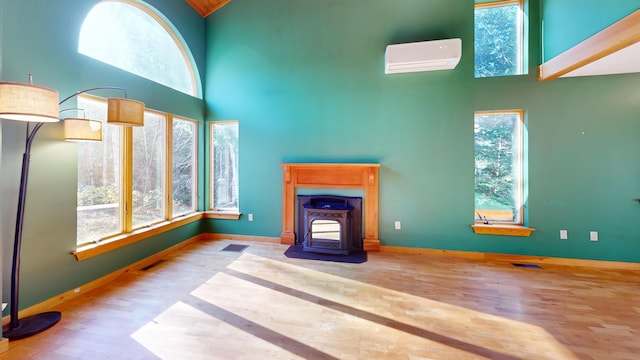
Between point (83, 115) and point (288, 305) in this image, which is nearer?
point (288, 305)

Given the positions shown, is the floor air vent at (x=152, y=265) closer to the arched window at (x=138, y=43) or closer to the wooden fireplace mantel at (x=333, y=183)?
the wooden fireplace mantel at (x=333, y=183)

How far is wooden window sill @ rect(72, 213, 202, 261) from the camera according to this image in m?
2.64

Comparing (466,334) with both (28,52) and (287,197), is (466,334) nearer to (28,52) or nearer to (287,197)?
(287,197)

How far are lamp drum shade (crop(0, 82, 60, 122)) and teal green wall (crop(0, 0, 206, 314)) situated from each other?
0.67 metres

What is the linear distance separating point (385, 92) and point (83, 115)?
366 centimetres

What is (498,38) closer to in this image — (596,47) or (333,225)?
(596,47)

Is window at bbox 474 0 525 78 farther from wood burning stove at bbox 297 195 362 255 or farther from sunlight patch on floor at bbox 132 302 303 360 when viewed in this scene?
sunlight patch on floor at bbox 132 302 303 360

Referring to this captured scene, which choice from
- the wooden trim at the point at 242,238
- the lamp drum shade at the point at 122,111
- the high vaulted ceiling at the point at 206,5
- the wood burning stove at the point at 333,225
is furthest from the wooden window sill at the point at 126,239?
the high vaulted ceiling at the point at 206,5

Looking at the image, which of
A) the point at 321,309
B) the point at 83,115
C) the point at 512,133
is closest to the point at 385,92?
the point at 512,133

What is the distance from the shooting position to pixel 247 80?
4.36m

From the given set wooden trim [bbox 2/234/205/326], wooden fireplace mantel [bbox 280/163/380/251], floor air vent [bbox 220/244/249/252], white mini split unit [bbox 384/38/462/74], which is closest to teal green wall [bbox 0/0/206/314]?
wooden trim [bbox 2/234/205/326]

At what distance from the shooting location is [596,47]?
2566 millimetres

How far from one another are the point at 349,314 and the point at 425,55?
3.22 metres

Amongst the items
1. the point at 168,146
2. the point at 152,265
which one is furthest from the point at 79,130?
the point at 152,265
